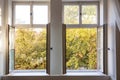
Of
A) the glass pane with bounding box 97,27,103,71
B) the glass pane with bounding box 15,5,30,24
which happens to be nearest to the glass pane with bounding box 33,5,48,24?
the glass pane with bounding box 15,5,30,24

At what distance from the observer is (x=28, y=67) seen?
637 centimetres

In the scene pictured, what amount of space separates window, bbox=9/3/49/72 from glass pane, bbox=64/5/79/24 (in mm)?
496

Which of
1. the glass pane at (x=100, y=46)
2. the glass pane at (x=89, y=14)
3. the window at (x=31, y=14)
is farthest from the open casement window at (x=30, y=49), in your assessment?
the glass pane at (x=100, y=46)

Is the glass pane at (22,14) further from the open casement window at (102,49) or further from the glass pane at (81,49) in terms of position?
the open casement window at (102,49)

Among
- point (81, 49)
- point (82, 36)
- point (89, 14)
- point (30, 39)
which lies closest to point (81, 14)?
point (89, 14)

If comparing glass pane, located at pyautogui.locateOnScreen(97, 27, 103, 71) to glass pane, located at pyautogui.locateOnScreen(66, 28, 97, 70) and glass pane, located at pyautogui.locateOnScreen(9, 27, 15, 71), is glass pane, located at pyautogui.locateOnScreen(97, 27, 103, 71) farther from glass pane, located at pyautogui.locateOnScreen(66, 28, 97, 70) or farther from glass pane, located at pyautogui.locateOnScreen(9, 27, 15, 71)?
glass pane, located at pyautogui.locateOnScreen(9, 27, 15, 71)

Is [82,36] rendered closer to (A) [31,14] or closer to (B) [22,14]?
(A) [31,14]

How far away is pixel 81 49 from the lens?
21.0ft

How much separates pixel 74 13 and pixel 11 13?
164 centimetres

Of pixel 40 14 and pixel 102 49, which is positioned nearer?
pixel 102 49

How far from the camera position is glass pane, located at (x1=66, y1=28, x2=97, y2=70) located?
6.36 m

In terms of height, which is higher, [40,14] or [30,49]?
[40,14]

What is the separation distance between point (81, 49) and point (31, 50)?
4.27 feet

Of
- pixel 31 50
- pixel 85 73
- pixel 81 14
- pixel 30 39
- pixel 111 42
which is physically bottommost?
pixel 85 73
